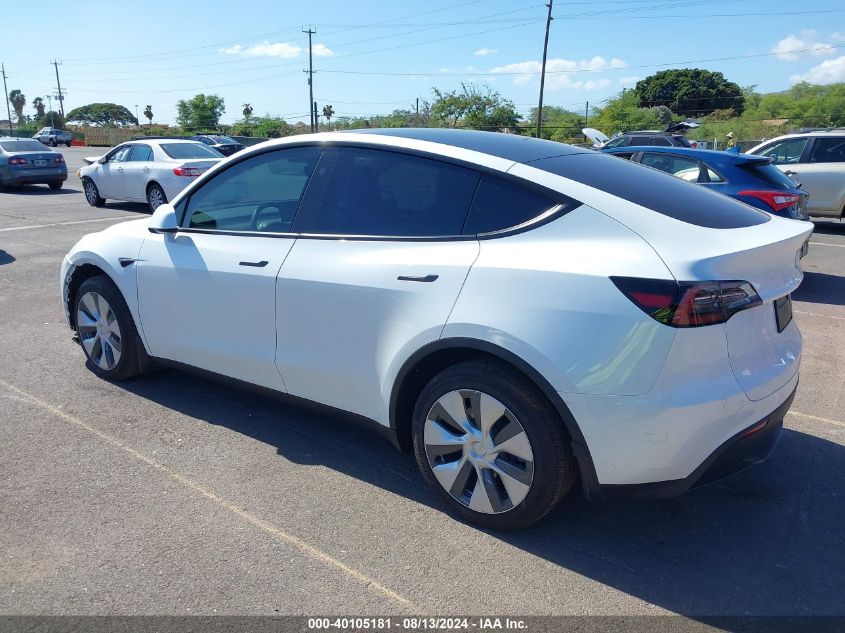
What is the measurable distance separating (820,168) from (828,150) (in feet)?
1.22

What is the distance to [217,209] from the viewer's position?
4.25m

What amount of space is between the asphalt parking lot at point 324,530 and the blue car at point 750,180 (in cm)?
393

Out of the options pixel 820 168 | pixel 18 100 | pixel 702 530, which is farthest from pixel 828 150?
pixel 18 100

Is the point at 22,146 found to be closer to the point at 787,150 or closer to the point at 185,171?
the point at 185,171

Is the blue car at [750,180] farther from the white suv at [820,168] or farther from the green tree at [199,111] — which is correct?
the green tree at [199,111]

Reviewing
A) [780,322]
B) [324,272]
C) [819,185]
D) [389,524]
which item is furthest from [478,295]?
[819,185]

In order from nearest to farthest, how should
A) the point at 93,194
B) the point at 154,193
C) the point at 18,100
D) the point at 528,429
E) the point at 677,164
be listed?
the point at 528,429 → the point at 677,164 → the point at 154,193 → the point at 93,194 → the point at 18,100

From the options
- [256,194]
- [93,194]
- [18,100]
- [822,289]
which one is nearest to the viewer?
[256,194]

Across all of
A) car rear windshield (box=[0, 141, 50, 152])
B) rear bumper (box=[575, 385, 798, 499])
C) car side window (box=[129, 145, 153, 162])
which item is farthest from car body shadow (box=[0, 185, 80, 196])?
rear bumper (box=[575, 385, 798, 499])

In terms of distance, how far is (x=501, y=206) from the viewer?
3162 mm

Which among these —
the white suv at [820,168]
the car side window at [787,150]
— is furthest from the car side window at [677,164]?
the car side window at [787,150]

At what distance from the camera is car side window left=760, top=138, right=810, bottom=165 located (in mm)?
12672

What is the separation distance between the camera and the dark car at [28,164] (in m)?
19.4

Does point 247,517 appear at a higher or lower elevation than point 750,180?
lower
